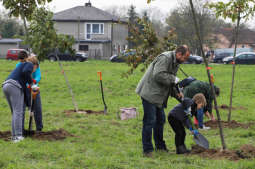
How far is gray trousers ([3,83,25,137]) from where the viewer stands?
7.53 meters

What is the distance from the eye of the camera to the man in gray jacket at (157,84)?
248 inches

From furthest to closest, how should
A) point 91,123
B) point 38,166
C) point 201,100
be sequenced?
point 91,123, point 201,100, point 38,166

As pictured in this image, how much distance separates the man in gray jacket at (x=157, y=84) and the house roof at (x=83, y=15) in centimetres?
4968

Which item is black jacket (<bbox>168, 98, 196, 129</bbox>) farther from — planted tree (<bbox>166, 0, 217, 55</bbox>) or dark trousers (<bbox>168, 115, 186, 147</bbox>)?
planted tree (<bbox>166, 0, 217, 55</bbox>)

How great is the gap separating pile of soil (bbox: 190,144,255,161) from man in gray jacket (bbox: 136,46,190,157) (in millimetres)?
843

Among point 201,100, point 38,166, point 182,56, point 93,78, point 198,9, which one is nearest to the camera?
point 38,166

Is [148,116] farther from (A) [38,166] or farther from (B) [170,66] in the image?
(A) [38,166]

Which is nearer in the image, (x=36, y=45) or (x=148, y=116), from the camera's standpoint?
(x=148, y=116)

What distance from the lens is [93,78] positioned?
76.7ft

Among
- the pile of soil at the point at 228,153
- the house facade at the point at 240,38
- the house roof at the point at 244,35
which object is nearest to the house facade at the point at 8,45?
the house facade at the point at 240,38

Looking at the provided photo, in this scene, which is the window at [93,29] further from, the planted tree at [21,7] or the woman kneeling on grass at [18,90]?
the woman kneeling on grass at [18,90]

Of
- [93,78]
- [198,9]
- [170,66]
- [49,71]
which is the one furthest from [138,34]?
[198,9]

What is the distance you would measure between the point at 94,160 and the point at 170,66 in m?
1.82

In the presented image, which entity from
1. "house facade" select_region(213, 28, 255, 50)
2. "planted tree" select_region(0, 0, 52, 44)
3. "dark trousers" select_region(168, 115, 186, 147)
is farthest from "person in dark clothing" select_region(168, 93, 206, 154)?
"house facade" select_region(213, 28, 255, 50)
